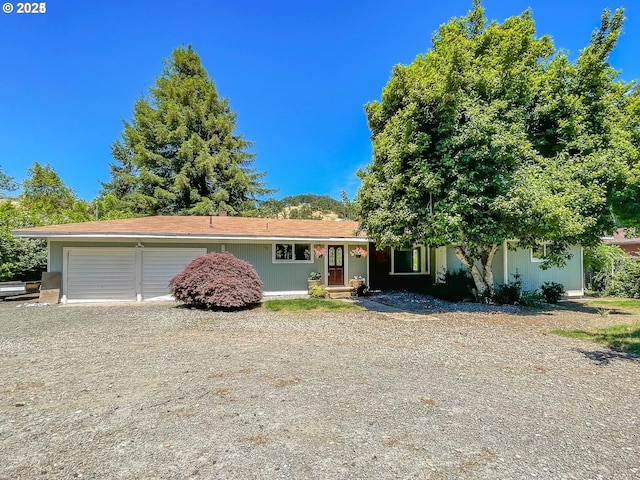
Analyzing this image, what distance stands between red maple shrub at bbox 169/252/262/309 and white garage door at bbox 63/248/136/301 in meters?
3.03

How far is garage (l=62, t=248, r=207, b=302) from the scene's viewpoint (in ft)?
41.8

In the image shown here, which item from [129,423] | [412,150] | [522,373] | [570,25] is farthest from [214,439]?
[570,25]

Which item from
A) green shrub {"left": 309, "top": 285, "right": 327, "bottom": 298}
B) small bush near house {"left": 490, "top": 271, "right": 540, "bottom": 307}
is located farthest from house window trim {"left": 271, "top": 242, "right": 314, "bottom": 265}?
small bush near house {"left": 490, "top": 271, "right": 540, "bottom": 307}

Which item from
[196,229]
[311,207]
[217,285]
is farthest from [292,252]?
[311,207]

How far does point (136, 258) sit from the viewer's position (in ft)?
43.0

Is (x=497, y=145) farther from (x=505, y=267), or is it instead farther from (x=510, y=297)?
(x=505, y=267)

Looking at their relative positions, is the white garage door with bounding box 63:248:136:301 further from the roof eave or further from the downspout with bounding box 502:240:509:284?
the downspout with bounding box 502:240:509:284

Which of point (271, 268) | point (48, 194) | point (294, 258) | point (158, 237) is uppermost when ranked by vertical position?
point (48, 194)

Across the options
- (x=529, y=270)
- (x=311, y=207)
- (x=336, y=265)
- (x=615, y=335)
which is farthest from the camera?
(x=311, y=207)

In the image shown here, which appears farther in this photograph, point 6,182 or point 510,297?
point 6,182

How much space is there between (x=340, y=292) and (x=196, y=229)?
6.44 metres

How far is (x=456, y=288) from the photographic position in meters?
13.7

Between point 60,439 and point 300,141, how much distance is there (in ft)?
91.6
